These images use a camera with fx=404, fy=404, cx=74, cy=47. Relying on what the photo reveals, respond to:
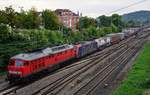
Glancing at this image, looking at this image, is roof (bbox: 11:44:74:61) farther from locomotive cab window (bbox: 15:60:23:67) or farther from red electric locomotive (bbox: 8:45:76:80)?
locomotive cab window (bbox: 15:60:23:67)

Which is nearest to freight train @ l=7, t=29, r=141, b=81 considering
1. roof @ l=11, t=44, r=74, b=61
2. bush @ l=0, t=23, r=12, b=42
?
roof @ l=11, t=44, r=74, b=61

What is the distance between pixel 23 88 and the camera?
39.2m

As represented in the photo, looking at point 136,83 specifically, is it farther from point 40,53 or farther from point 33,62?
point 40,53

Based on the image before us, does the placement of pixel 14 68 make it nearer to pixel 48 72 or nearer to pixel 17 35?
pixel 48 72

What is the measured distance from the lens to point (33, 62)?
140 ft

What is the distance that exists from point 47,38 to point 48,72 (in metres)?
25.1

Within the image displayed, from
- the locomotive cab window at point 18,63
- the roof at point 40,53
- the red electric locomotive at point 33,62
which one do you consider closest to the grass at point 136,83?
the red electric locomotive at point 33,62

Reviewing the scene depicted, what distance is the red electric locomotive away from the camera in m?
40.8

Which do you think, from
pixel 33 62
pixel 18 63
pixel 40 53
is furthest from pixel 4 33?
pixel 18 63

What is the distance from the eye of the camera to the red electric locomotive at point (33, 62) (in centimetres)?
4083

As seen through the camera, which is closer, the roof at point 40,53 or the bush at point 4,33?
the roof at point 40,53

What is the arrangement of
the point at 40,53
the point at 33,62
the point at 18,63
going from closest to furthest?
the point at 18,63 → the point at 33,62 → the point at 40,53

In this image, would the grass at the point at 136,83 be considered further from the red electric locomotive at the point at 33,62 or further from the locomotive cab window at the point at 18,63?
the locomotive cab window at the point at 18,63

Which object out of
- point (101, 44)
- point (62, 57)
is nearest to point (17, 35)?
point (62, 57)
